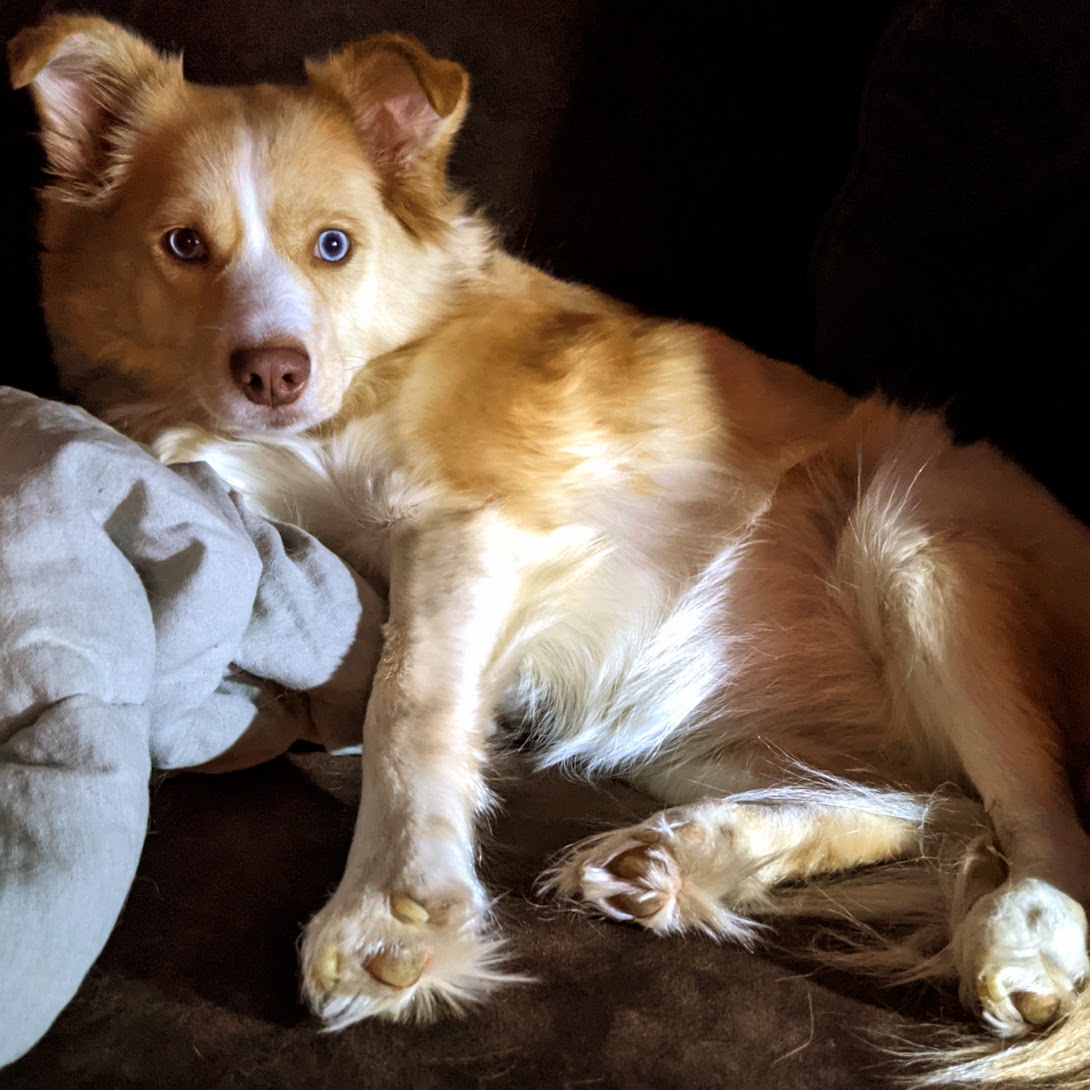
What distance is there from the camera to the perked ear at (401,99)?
167cm

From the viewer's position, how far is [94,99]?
180 centimetres

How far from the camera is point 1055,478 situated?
180 centimetres

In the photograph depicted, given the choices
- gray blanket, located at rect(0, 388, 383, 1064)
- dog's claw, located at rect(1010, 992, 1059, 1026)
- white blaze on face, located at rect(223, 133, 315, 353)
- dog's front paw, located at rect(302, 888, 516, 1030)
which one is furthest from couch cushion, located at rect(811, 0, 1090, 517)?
dog's front paw, located at rect(302, 888, 516, 1030)

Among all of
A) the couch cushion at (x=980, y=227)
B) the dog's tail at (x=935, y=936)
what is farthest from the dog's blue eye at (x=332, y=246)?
the dog's tail at (x=935, y=936)

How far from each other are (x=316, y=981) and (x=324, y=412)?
3.07 ft

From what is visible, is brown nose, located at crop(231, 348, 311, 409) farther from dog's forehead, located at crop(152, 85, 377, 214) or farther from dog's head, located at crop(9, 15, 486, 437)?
dog's forehead, located at crop(152, 85, 377, 214)

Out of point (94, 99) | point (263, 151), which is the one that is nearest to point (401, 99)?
point (263, 151)

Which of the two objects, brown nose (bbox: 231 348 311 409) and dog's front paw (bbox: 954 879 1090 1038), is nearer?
dog's front paw (bbox: 954 879 1090 1038)

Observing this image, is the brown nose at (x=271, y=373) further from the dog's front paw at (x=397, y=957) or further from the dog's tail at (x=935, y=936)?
the dog's tail at (x=935, y=936)

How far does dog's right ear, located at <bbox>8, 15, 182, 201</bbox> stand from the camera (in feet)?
5.60

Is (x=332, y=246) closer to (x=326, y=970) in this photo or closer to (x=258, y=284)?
(x=258, y=284)

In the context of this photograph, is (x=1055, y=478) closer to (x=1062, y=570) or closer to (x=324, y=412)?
(x=1062, y=570)

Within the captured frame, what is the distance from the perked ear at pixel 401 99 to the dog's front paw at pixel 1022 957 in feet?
4.86

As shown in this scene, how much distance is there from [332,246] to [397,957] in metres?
1.24
